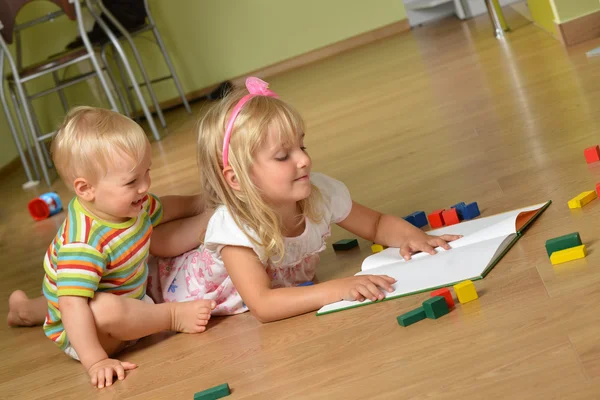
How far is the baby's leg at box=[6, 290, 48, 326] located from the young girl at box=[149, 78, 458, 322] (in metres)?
0.50

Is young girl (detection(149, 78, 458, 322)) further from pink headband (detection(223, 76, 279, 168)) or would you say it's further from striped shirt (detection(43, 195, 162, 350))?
striped shirt (detection(43, 195, 162, 350))

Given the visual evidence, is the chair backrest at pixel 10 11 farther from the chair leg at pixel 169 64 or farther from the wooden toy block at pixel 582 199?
the wooden toy block at pixel 582 199

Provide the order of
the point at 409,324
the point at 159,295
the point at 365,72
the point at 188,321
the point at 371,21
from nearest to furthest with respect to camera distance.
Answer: the point at 409,324 < the point at 188,321 < the point at 159,295 < the point at 365,72 < the point at 371,21

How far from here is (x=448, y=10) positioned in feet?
19.3

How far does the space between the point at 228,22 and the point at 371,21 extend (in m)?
0.99

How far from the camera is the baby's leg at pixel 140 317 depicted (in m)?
1.54

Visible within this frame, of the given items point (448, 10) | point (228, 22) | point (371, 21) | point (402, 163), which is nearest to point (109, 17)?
point (228, 22)

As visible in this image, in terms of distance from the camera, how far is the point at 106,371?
1483 mm

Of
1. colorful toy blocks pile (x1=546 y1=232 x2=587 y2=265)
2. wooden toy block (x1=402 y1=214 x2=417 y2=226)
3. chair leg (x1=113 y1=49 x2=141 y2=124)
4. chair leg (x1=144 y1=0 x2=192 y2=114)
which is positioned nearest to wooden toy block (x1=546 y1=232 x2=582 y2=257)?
colorful toy blocks pile (x1=546 y1=232 x2=587 y2=265)

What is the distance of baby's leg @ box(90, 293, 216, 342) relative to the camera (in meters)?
1.54

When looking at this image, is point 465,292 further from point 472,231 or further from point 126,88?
point 126,88

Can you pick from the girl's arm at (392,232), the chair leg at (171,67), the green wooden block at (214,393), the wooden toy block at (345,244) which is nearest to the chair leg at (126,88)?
the chair leg at (171,67)

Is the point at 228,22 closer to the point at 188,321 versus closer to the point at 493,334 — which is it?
the point at 188,321

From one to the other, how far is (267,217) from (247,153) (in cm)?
13
